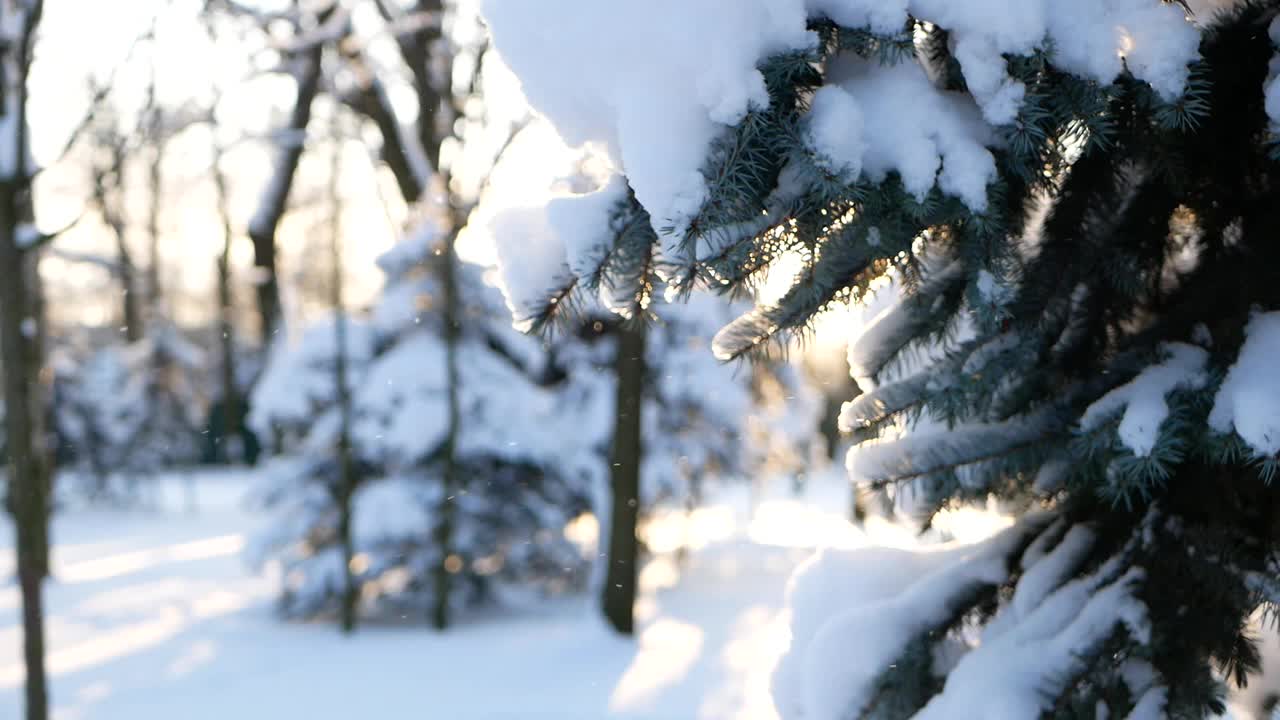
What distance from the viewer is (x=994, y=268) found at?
1.90 metres

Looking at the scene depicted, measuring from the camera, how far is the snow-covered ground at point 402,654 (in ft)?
21.7

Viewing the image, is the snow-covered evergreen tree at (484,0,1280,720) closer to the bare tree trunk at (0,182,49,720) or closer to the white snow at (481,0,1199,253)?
the white snow at (481,0,1199,253)

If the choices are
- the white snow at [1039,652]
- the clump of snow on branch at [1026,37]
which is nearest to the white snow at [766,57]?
the clump of snow on branch at [1026,37]

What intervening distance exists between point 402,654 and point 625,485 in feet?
6.81

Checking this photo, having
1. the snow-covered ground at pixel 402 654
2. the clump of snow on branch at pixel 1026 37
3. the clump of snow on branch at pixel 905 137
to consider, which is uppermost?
the clump of snow on branch at pixel 1026 37

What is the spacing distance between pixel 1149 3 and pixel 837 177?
65 centimetres

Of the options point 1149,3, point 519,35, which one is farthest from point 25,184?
point 1149,3

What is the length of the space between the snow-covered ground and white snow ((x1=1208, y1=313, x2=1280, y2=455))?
1.10m

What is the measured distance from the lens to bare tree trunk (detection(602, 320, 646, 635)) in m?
7.96

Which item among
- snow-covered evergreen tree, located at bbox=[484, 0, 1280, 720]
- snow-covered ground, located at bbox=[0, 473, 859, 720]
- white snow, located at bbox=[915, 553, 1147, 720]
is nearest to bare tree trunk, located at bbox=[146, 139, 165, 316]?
snow-covered ground, located at bbox=[0, 473, 859, 720]

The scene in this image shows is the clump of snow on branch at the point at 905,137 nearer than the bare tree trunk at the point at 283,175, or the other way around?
the clump of snow on branch at the point at 905,137

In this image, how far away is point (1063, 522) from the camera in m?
2.39

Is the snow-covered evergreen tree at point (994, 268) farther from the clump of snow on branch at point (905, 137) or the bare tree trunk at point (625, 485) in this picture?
the bare tree trunk at point (625, 485)

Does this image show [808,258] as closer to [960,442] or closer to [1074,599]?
[960,442]
